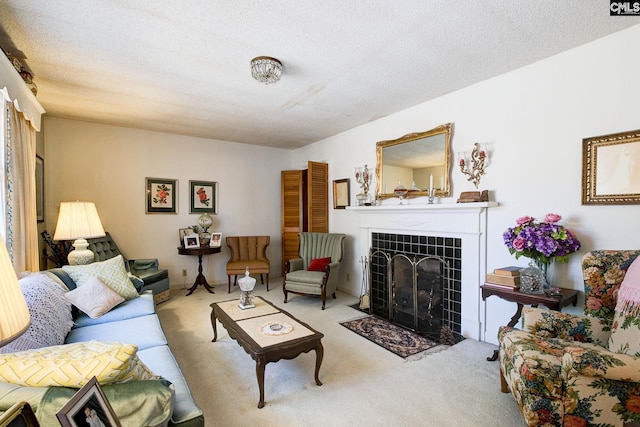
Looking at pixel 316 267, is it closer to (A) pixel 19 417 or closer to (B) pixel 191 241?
(B) pixel 191 241

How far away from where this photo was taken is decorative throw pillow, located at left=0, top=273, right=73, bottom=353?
161 cm

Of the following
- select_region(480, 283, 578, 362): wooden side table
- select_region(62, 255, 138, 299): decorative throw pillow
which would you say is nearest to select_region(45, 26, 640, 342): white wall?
select_region(480, 283, 578, 362): wooden side table

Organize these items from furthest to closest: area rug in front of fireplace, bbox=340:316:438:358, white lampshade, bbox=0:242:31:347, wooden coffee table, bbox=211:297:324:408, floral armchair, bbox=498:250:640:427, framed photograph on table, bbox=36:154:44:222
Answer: framed photograph on table, bbox=36:154:44:222
area rug in front of fireplace, bbox=340:316:438:358
wooden coffee table, bbox=211:297:324:408
floral armchair, bbox=498:250:640:427
white lampshade, bbox=0:242:31:347

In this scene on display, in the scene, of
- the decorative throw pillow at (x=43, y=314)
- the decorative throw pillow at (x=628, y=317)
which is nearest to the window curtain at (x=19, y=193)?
the decorative throw pillow at (x=43, y=314)

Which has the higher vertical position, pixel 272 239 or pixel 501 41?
pixel 501 41

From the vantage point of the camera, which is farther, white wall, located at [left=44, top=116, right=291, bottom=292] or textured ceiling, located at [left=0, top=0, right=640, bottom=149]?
white wall, located at [left=44, top=116, right=291, bottom=292]

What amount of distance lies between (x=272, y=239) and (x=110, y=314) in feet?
11.3

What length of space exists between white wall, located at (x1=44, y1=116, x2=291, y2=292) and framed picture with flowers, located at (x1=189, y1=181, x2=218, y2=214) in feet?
0.24

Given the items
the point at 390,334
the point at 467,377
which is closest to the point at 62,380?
the point at 467,377

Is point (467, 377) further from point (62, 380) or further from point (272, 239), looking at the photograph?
point (272, 239)

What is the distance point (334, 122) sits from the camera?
13.7ft

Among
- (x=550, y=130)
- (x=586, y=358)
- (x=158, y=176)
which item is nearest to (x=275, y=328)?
(x=586, y=358)

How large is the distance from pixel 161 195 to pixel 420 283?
13.2 feet

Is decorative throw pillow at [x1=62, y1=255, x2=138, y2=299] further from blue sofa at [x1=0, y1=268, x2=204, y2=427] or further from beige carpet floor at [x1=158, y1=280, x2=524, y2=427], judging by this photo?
beige carpet floor at [x1=158, y1=280, x2=524, y2=427]
